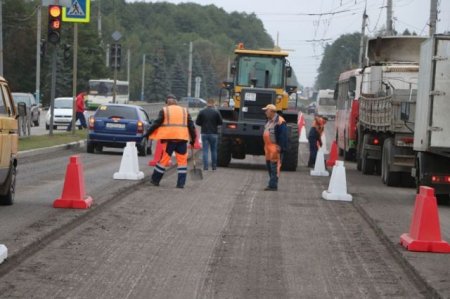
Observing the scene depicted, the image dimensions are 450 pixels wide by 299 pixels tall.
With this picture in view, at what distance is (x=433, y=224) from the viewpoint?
11.5 metres

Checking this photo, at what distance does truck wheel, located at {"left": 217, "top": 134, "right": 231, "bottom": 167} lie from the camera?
2673 centimetres

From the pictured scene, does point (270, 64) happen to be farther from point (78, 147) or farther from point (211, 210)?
point (211, 210)

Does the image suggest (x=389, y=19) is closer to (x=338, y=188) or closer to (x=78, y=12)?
(x=78, y=12)

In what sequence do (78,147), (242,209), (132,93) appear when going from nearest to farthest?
(242,209)
(78,147)
(132,93)

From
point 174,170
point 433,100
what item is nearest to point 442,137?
point 433,100

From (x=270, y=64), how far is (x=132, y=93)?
120453 mm

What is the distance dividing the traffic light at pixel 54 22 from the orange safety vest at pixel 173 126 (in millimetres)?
9428

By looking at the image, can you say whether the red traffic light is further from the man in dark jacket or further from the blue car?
the man in dark jacket

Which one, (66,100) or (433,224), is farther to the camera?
(66,100)

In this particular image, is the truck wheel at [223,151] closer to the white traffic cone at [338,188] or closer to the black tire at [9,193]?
the white traffic cone at [338,188]

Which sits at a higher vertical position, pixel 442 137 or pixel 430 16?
pixel 430 16

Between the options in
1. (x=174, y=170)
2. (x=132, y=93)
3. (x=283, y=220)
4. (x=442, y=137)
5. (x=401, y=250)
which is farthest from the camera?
(x=132, y=93)

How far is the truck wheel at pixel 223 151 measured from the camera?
26.7m

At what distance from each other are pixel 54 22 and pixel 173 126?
391 inches
